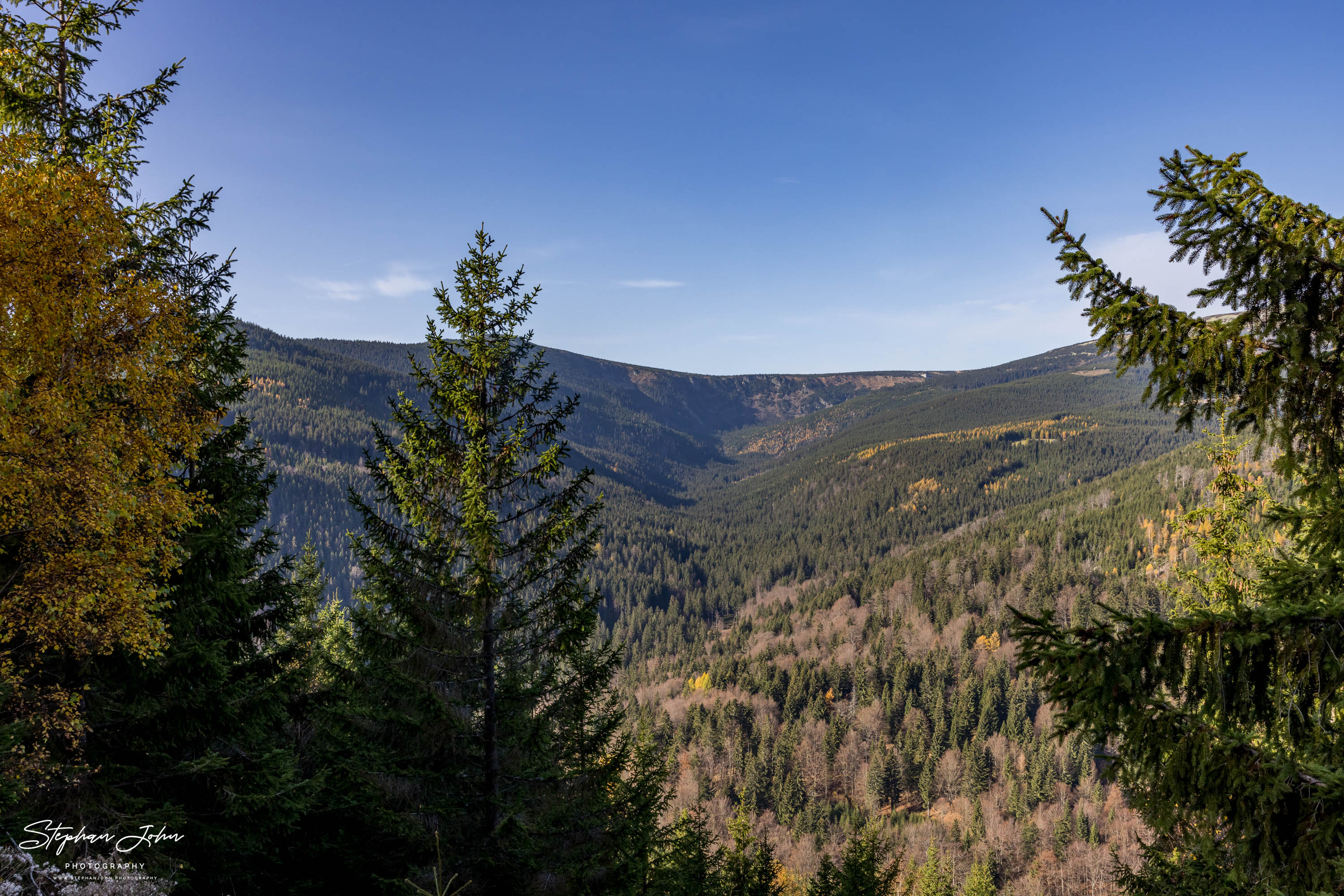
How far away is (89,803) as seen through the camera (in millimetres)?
8109

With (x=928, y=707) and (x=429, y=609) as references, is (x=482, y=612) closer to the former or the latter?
(x=429, y=609)

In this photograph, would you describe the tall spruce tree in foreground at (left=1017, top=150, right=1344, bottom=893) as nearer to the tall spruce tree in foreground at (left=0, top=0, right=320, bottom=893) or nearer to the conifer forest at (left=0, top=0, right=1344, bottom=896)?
the conifer forest at (left=0, top=0, right=1344, bottom=896)

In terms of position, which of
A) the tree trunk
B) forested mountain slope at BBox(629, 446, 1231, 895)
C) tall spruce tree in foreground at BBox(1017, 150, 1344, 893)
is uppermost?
tall spruce tree in foreground at BBox(1017, 150, 1344, 893)

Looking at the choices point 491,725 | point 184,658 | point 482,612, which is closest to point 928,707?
point 491,725

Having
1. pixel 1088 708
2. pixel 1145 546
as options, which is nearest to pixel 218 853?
pixel 1088 708

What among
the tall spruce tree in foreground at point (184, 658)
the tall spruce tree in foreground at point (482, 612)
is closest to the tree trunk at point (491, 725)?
the tall spruce tree in foreground at point (482, 612)

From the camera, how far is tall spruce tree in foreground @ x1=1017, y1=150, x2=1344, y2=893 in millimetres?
3678

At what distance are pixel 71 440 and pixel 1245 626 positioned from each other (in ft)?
36.0

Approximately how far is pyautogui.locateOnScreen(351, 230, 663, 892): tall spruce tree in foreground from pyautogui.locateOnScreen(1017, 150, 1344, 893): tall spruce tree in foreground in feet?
23.6

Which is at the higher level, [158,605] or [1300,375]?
[1300,375]

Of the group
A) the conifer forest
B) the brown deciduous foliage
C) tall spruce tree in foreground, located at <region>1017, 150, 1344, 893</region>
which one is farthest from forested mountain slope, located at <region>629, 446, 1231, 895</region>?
the brown deciduous foliage

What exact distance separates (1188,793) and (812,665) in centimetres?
13139

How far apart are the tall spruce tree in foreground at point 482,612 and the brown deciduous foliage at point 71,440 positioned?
9.15 feet

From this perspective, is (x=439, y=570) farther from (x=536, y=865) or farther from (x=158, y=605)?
(x=536, y=865)
